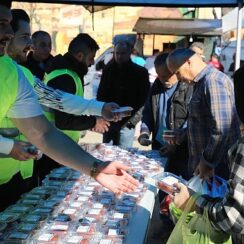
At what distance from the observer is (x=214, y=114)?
2.85m

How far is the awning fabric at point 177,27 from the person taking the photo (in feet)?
37.4

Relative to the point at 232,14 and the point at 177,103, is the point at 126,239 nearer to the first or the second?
the point at 177,103

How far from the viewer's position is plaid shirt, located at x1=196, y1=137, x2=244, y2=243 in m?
1.52

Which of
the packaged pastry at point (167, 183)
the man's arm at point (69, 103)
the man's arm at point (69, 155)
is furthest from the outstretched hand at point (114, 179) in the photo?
the man's arm at point (69, 103)

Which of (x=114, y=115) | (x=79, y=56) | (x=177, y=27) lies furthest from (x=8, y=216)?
(x=177, y=27)

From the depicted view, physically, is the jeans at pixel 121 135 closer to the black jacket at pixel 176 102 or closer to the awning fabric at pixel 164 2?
the black jacket at pixel 176 102

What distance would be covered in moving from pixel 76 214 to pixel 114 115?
1.21 meters

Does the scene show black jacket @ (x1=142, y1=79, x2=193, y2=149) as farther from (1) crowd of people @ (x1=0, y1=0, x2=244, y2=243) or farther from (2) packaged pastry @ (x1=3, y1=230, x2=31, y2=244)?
(2) packaged pastry @ (x1=3, y1=230, x2=31, y2=244)

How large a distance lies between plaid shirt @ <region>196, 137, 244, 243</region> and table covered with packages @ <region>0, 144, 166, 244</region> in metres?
0.41

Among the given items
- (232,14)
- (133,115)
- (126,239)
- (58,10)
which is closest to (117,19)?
(58,10)

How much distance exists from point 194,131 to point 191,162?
11.6 inches

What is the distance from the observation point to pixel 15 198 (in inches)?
91.0

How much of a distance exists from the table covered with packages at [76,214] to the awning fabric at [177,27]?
9010 mm

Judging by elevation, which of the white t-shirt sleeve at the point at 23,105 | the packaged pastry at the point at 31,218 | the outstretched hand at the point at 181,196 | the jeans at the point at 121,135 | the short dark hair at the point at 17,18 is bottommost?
the jeans at the point at 121,135
